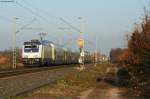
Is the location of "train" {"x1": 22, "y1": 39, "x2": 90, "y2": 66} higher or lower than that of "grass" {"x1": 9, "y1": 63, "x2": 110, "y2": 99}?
higher

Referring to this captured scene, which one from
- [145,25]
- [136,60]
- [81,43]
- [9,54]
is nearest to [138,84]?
[136,60]

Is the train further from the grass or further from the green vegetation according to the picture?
the green vegetation

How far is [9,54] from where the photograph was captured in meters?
101

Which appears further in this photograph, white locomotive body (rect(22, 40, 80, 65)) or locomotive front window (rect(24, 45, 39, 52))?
locomotive front window (rect(24, 45, 39, 52))

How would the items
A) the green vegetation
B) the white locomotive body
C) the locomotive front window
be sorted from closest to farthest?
the green vegetation → the white locomotive body → the locomotive front window

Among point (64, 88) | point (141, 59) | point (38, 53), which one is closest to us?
point (141, 59)

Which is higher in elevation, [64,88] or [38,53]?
[38,53]

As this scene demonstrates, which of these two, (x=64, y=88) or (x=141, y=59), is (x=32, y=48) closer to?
(x=64, y=88)

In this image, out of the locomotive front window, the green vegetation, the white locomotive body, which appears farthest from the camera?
the locomotive front window

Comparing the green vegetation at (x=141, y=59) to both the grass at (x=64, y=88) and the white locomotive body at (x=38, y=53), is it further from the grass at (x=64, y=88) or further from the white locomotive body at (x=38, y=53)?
the white locomotive body at (x=38, y=53)

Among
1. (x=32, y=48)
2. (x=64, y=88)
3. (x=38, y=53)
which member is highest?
(x=32, y=48)

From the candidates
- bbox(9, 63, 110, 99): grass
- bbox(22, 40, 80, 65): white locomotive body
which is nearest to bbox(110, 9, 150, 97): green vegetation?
bbox(9, 63, 110, 99): grass

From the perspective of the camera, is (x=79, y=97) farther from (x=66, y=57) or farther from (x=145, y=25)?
(x=66, y=57)

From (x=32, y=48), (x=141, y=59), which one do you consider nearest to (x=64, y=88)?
(x=141, y=59)
